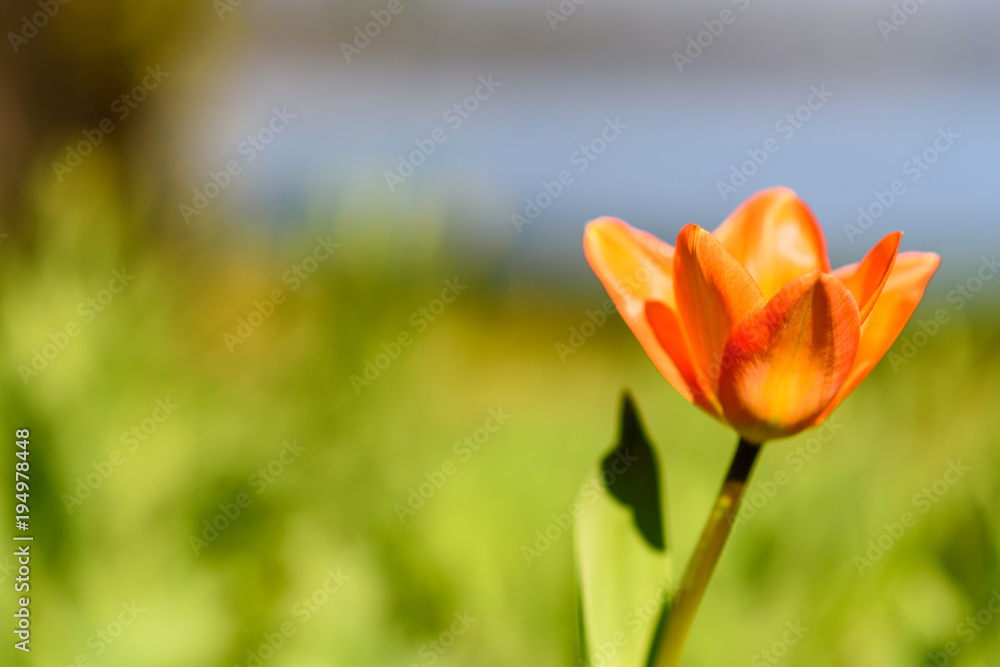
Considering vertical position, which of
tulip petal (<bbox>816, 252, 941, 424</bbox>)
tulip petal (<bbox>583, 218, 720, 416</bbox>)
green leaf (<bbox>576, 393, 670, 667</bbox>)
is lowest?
green leaf (<bbox>576, 393, 670, 667</bbox>)

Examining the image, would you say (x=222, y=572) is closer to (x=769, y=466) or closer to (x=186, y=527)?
(x=186, y=527)

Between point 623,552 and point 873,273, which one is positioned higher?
point 873,273

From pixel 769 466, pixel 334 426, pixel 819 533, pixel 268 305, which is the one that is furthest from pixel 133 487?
pixel 769 466

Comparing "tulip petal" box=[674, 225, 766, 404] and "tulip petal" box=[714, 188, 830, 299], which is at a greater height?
"tulip petal" box=[714, 188, 830, 299]

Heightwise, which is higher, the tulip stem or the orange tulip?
the orange tulip

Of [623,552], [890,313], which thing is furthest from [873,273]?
[623,552]

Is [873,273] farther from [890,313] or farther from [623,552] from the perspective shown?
[623,552]
